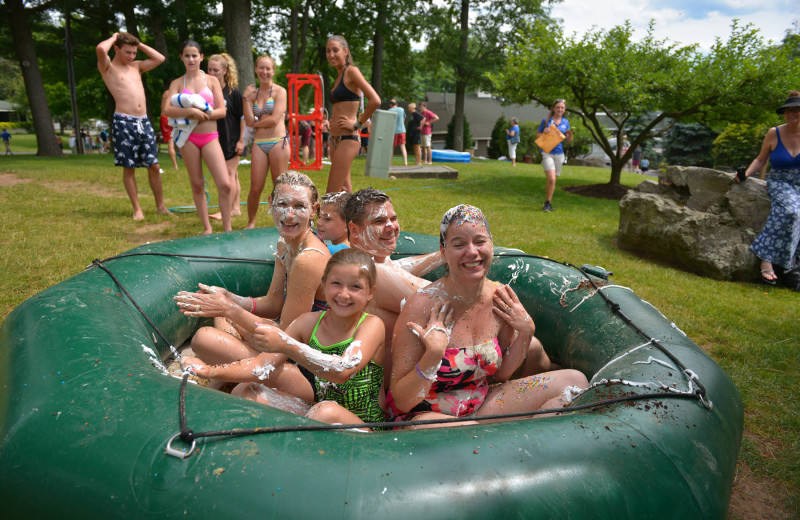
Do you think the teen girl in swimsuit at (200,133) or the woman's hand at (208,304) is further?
the teen girl in swimsuit at (200,133)

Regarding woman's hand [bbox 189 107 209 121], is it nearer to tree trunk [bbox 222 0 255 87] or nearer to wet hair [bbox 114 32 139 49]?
wet hair [bbox 114 32 139 49]

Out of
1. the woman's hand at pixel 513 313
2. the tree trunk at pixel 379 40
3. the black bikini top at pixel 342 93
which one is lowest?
the woman's hand at pixel 513 313

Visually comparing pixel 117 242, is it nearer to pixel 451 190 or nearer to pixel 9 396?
pixel 9 396

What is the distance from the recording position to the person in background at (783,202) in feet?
18.6

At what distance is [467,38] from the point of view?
82.6 ft

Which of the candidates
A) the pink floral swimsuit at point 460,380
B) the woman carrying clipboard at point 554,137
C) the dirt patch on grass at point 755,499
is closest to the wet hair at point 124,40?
the pink floral swimsuit at point 460,380

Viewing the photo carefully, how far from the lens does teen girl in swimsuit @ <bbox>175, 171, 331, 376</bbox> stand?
2.62 m

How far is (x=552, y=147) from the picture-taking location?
889 cm

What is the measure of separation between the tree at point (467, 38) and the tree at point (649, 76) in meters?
13.0

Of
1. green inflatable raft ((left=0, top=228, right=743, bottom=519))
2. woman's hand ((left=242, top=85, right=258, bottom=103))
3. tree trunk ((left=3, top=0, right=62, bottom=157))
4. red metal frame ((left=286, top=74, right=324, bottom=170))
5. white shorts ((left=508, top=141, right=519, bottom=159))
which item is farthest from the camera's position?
white shorts ((left=508, top=141, right=519, bottom=159))

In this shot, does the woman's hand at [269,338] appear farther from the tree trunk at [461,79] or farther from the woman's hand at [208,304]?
the tree trunk at [461,79]

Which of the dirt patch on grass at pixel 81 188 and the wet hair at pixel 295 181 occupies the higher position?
the wet hair at pixel 295 181

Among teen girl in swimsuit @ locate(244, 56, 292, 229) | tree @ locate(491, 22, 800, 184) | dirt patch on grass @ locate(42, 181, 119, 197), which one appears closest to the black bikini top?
teen girl in swimsuit @ locate(244, 56, 292, 229)

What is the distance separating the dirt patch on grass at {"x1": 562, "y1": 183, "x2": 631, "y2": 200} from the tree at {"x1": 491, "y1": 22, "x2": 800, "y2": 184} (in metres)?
1.30
